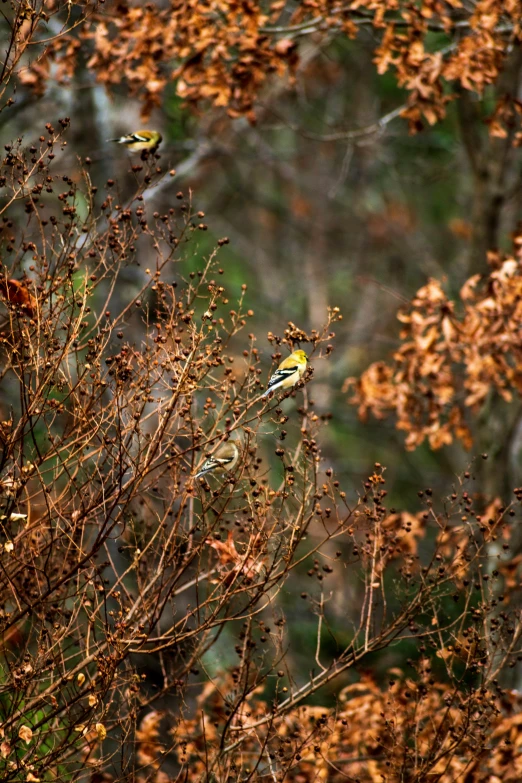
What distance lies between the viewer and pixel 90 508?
472 centimetres

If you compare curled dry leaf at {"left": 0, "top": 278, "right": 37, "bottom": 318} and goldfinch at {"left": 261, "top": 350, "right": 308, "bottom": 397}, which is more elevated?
curled dry leaf at {"left": 0, "top": 278, "right": 37, "bottom": 318}

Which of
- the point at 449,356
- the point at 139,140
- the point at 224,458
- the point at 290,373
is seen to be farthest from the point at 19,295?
the point at 449,356

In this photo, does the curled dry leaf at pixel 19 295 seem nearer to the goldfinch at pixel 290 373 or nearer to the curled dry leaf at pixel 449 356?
the goldfinch at pixel 290 373

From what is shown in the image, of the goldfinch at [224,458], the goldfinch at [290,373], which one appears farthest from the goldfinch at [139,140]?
the goldfinch at [224,458]

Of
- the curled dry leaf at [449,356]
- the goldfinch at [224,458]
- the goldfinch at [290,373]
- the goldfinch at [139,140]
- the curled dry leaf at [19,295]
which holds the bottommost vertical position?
the curled dry leaf at [449,356]

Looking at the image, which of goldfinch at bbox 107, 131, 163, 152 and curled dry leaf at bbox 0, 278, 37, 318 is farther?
goldfinch at bbox 107, 131, 163, 152

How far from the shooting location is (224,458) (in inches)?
208

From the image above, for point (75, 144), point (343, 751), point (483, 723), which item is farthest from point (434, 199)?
point (483, 723)

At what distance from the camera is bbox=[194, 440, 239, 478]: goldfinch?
495 cm

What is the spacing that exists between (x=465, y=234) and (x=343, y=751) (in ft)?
59.0

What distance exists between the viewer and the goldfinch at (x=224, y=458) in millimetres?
4953

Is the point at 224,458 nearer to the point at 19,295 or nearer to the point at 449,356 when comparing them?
the point at 19,295

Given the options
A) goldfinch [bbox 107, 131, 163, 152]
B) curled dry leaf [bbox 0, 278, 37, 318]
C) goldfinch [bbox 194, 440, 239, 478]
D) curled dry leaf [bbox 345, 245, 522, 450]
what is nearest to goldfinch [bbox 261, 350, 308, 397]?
goldfinch [bbox 194, 440, 239, 478]

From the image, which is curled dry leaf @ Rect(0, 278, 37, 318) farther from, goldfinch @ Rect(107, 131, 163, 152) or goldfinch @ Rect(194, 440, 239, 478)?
goldfinch @ Rect(107, 131, 163, 152)
